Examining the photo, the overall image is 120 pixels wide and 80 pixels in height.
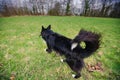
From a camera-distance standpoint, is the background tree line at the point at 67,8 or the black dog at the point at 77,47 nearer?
the black dog at the point at 77,47

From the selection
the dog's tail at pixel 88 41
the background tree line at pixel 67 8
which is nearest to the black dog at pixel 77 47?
the dog's tail at pixel 88 41

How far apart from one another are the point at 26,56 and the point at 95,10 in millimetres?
14482

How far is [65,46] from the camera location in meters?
2.38

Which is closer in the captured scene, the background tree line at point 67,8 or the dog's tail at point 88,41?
the dog's tail at point 88,41

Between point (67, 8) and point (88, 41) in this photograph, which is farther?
point (67, 8)

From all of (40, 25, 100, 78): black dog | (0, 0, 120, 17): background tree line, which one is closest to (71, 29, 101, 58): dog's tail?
(40, 25, 100, 78): black dog

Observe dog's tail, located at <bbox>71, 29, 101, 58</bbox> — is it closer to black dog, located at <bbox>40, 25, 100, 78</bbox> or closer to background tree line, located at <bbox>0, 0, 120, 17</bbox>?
black dog, located at <bbox>40, 25, 100, 78</bbox>

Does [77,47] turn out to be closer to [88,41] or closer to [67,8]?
[88,41]

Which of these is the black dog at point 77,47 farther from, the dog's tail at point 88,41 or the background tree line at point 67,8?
the background tree line at point 67,8

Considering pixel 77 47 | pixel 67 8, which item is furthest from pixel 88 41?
pixel 67 8

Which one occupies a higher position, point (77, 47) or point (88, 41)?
point (88, 41)

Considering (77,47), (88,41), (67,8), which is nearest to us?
(88,41)

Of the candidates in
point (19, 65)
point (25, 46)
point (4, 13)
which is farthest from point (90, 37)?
point (4, 13)

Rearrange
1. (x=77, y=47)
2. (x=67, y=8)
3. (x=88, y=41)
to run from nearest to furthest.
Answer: (x=88, y=41), (x=77, y=47), (x=67, y=8)
